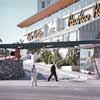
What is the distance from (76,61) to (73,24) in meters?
16.0

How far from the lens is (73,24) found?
66.6 metres

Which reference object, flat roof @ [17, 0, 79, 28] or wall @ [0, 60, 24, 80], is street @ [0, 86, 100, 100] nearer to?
wall @ [0, 60, 24, 80]

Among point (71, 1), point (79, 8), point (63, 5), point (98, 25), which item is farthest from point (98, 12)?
point (63, 5)

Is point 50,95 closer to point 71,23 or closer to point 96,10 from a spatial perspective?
point 96,10

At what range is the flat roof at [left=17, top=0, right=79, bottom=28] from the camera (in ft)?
254

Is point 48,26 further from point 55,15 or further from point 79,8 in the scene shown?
point 79,8

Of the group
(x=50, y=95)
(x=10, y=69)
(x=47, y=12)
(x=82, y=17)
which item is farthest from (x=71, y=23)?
(x=50, y=95)

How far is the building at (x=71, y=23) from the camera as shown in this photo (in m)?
58.0

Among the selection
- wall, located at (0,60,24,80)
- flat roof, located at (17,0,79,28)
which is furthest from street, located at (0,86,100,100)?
flat roof, located at (17,0,79,28)

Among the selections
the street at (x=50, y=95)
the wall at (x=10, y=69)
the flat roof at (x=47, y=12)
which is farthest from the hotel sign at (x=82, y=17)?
the street at (x=50, y=95)

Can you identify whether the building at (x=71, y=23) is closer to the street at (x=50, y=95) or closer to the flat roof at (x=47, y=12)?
the flat roof at (x=47, y=12)

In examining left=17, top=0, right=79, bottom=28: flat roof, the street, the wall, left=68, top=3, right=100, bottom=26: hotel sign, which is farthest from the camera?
left=17, top=0, right=79, bottom=28: flat roof

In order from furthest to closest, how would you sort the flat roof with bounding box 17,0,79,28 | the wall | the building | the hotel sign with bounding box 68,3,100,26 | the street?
1. the flat roof with bounding box 17,0,79,28
2. the hotel sign with bounding box 68,3,100,26
3. the building
4. the wall
5. the street

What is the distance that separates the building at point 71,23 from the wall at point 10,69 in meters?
7.18
